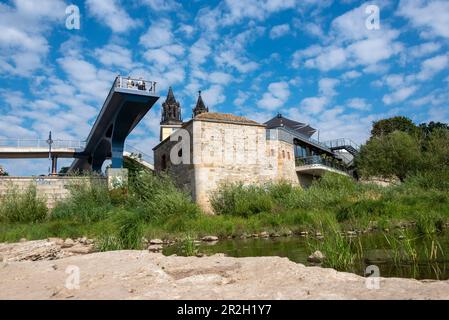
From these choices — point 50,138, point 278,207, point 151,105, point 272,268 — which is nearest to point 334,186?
point 278,207

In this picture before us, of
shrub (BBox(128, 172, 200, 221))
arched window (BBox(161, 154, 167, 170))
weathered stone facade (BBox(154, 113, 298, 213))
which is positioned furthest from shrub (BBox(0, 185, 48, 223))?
arched window (BBox(161, 154, 167, 170))

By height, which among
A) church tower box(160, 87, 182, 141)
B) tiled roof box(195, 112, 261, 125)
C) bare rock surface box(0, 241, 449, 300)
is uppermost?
church tower box(160, 87, 182, 141)

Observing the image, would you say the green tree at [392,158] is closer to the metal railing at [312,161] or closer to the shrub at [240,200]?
the metal railing at [312,161]

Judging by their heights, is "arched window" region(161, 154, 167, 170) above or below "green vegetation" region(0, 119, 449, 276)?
above

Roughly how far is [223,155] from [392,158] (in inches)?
727

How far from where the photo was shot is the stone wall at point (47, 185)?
20531 millimetres

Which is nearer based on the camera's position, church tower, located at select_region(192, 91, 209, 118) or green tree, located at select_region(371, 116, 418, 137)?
green tree, located at select_region(371, 116, 418, 137)

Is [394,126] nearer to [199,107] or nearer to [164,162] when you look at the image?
[199,107]

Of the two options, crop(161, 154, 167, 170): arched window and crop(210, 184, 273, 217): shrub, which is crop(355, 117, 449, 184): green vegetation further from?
crop(161, 154, 167, 170): arched window

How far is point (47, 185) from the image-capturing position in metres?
21.4

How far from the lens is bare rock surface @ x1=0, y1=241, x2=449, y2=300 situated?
3.50 m

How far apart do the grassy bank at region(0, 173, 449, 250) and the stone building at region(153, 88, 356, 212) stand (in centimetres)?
164

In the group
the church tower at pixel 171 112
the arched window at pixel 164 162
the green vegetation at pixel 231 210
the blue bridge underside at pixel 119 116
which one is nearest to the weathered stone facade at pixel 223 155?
the green vegetation at pixel 231 210
